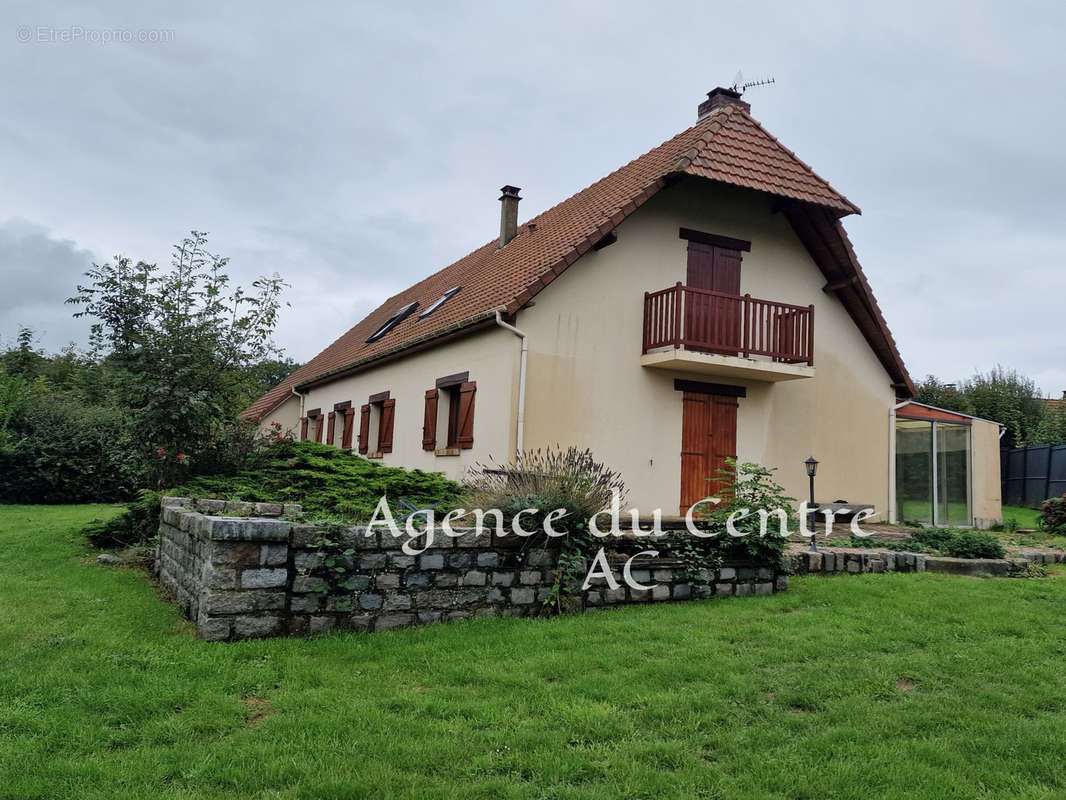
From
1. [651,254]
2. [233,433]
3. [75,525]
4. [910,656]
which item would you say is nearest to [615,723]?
[910,656]

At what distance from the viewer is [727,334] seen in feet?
40.1

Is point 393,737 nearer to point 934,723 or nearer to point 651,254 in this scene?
point 934,723

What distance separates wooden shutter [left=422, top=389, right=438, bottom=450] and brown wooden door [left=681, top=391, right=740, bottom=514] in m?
4.24

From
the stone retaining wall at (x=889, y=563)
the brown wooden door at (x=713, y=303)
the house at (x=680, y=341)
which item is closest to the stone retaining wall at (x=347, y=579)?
the stone retaining wall at (x=889, y=563)

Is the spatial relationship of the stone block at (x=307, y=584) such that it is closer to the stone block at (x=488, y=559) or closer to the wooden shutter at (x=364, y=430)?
the stone block at (x=488, y=559)

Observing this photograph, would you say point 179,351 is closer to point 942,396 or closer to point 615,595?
point 615,595

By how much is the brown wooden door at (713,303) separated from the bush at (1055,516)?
7349 mm

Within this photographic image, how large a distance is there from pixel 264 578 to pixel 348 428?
1295cm

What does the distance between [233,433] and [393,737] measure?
778 cm

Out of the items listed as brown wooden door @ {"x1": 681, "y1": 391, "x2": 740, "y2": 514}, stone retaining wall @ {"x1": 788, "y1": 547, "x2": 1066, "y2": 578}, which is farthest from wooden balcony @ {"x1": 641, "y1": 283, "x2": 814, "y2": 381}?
stone retaining wall @ {"x1": 788, "y1": 547, "x2": 1066, "y2": 578}

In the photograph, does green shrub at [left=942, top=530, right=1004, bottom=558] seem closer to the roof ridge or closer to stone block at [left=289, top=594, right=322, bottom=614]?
→ the roof ridge

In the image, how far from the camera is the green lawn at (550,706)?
3.46m

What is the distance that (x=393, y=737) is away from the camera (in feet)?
12.7

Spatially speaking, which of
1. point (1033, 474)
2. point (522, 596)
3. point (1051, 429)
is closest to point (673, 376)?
point (522, 596)
